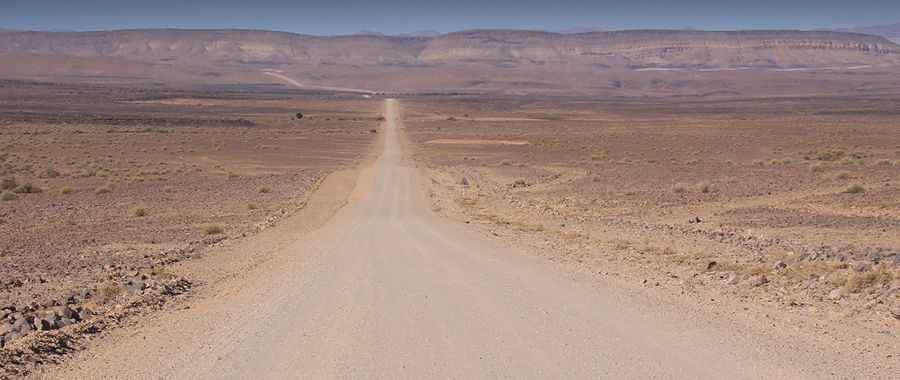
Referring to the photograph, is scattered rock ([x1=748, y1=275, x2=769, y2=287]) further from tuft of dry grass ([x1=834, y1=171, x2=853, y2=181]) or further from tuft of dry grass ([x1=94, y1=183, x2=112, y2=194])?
tuft of dry grass ([x1=94, y1=183, x2=112, y2=194])

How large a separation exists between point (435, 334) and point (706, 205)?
19.1 m

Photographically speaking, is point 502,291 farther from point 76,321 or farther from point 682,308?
point 76,321

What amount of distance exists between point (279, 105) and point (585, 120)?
50504 millimetres

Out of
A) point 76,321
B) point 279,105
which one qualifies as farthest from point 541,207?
point 279,105

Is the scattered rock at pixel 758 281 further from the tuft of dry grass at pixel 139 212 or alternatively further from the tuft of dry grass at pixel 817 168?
the tuft of dry grass at pixel 817 168

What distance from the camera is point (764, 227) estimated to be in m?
21.8

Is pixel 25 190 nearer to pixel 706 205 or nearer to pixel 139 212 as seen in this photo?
pixel 139 212

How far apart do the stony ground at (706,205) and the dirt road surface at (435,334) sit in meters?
1.77

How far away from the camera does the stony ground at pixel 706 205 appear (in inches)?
488

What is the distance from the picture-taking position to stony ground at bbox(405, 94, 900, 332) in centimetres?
1239

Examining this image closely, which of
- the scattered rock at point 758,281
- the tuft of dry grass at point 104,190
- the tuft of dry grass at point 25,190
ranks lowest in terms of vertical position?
the tuft of dry grass at point 104,190

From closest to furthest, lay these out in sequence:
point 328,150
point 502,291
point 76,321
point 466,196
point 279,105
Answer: point 76,321 < point 502,291 < point 466,196 < point 328,150 < point 279,105

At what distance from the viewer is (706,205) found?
87.9 feet

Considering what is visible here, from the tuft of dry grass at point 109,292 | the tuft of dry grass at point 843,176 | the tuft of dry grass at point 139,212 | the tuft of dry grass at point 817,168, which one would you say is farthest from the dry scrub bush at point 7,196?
the tuft of dry grass at point 817,168
